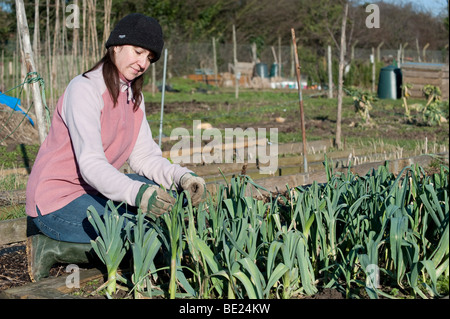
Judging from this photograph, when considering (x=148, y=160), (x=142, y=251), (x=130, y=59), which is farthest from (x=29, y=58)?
(x=142, y=251)

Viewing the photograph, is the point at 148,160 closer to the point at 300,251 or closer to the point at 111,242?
the point at 111,242

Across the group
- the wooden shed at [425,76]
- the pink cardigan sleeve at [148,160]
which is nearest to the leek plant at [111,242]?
the pink cardigan sleeve at [148,160]

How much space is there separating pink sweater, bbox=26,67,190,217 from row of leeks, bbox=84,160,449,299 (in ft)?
1.03

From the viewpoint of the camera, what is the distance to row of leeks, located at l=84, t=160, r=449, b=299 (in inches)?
78.2

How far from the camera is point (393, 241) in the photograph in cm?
202

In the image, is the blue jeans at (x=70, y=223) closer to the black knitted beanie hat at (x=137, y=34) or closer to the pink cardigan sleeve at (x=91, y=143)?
the pink cardigan sleeve at (x=91, y=143)

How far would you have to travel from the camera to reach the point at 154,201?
91.4 inches

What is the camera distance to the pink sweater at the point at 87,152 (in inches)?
95.7

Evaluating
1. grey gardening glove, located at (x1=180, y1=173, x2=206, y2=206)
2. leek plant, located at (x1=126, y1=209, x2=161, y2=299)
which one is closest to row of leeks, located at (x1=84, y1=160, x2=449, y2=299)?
leek plant, located at (x1=126, y1=209, x2=161, y2=299)

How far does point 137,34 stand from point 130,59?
4.9 inches

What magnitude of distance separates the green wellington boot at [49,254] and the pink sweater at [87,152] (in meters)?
0.14

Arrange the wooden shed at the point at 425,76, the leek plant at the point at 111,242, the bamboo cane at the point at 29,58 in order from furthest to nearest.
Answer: the wooden shed at the point at 425,76, the bamboo cane at the point at 29,58, the leek plant at the point at 111,242

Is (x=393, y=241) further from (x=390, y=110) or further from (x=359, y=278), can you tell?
(x=390, y=110)

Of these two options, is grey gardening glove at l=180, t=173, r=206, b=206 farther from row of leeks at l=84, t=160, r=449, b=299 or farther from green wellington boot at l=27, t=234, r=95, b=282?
green wellington boot at l=27, t=234, r=95, b=282
